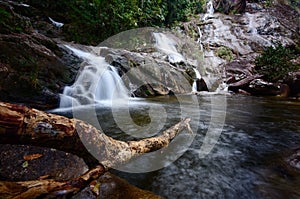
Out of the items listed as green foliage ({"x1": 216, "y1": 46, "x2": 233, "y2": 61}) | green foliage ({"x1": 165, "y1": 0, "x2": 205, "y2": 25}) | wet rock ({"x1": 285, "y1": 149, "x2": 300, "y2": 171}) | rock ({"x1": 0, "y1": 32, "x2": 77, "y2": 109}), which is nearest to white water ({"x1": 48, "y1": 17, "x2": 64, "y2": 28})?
rock ({"x1": 0, "y1": 32, "x2": 77, "y2": 109})

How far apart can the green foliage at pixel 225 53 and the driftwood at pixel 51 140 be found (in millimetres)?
17352

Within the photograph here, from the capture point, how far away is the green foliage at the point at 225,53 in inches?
680

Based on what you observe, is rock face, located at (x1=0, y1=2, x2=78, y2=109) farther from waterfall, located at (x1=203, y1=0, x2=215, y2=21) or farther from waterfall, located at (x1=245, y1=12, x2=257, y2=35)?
waterfall, located at (x1=203, y1=0, x2=215, y2=21)

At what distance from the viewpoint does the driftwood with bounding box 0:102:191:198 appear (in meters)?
1.25

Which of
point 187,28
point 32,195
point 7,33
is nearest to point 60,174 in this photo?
point 32,195

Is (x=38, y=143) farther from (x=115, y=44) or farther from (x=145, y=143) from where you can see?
(x=115, y=44)

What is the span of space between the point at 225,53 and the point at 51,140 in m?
18.5

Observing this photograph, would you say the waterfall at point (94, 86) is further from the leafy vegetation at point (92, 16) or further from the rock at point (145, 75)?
the leafy vegetation at point (92, 16)

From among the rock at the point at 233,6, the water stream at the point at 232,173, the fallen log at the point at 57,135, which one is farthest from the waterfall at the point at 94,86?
the rock at the point at 233,6

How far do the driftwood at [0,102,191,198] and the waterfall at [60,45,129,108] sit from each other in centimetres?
404

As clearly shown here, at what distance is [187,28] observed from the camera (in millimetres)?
19516

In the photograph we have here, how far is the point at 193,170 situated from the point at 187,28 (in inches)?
761

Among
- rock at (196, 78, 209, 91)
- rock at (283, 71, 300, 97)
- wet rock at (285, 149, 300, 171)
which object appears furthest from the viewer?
rock at (196, 78, 209, 91)

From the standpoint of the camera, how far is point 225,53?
1753 centimetres
